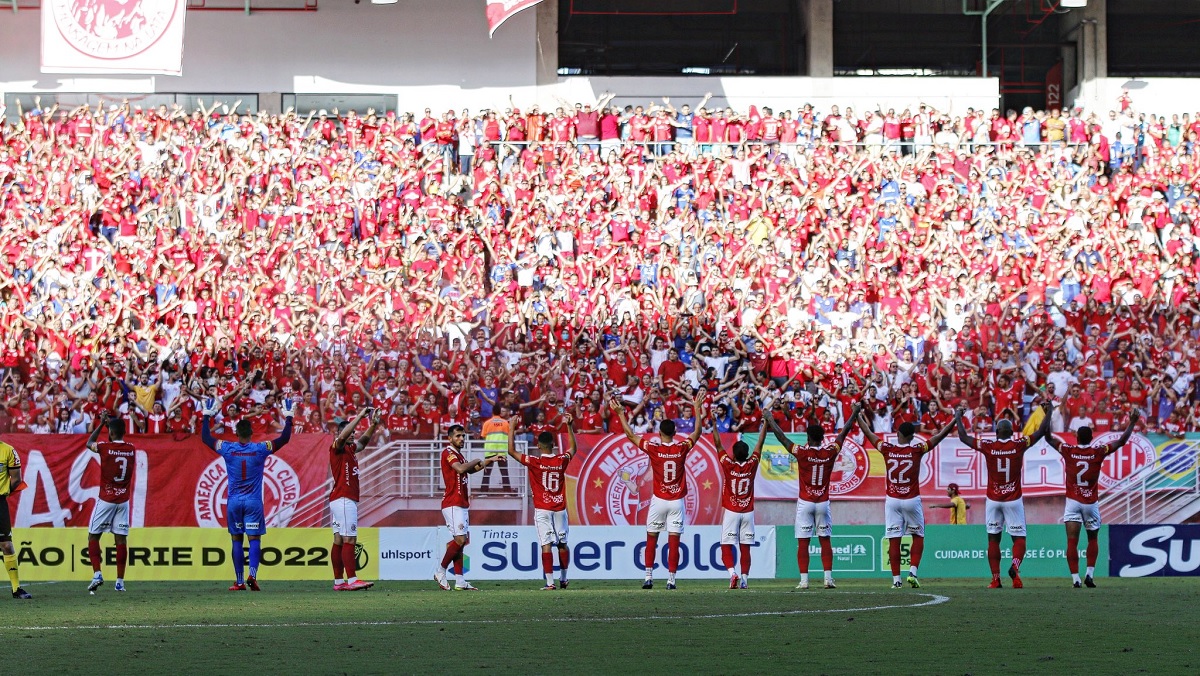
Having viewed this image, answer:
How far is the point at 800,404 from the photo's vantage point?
25.8m

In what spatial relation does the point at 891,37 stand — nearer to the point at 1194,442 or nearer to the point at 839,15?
the point at 839,15

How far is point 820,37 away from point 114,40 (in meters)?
17.2

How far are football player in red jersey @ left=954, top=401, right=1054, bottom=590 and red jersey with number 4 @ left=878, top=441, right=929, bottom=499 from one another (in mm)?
651

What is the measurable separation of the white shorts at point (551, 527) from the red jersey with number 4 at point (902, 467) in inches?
161

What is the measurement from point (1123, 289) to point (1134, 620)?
1704 centimetres

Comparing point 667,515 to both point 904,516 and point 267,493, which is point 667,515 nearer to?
point 904,516

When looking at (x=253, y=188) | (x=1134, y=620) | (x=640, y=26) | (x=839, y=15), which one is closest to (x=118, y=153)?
(x=253, y=188)

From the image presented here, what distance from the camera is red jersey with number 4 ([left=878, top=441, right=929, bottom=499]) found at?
18.9 metres

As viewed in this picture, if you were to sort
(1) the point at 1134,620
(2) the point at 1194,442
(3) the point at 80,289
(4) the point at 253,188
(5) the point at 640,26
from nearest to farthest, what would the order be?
(1) the point at 1134,620 < (2) the point at 1194,442 < (3) the point at 80,289 < (4) the point at 253,188 < (5) the point at 640,26

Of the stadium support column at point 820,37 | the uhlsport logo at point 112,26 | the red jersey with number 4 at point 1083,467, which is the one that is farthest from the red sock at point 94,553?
the stadium support column at point 820,37

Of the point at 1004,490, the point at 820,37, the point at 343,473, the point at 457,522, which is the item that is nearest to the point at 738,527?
the point at 1004,490

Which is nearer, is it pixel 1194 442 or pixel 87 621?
pixel 87 621

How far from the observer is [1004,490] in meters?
19.1

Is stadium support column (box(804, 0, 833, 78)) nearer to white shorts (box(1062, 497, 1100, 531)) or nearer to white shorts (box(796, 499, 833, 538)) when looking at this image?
white shorts (box(1062, 497, 1100, 531))
